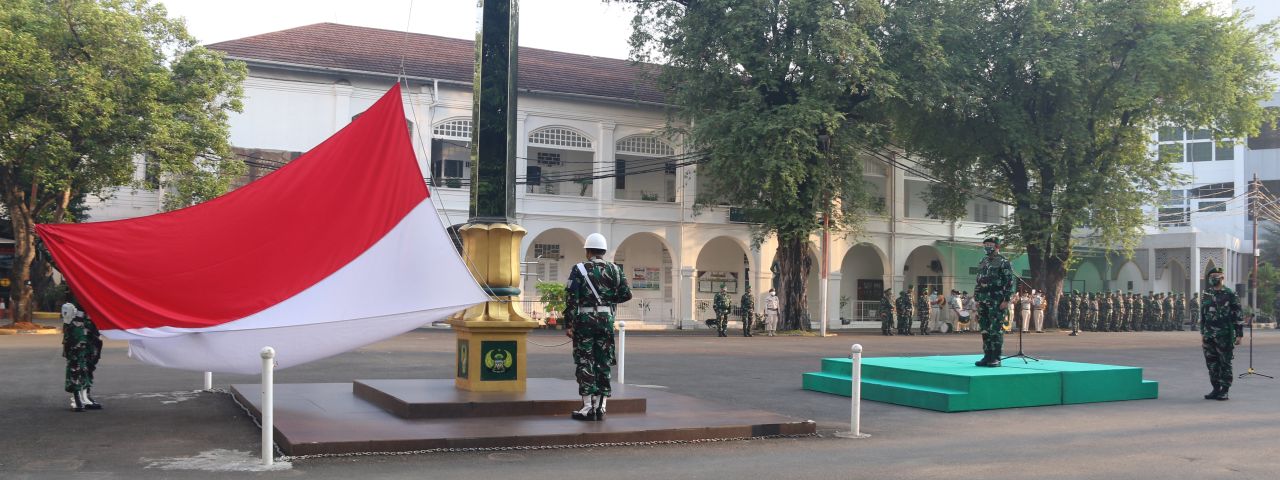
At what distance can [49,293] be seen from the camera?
33625 mm

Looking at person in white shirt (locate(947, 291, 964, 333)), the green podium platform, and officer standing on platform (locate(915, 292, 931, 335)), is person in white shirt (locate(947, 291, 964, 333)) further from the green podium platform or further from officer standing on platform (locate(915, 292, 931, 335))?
the green podium platform

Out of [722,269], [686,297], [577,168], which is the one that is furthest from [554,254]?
[722,269]

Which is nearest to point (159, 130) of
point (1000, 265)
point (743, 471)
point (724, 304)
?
point (724, 304)

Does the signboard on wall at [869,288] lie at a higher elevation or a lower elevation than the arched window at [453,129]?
lower

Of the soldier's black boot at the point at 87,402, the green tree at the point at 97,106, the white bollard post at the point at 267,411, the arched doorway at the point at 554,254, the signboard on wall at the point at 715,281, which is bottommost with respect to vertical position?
the soldier's black boot at the point at 87,402

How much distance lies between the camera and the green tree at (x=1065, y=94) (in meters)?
32.3

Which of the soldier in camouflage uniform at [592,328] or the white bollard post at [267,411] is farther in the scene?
the soldier in camouflage uniform at [592,328]

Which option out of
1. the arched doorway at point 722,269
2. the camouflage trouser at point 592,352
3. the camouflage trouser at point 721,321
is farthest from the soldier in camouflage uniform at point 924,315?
the camouflage trouser at point 592,352

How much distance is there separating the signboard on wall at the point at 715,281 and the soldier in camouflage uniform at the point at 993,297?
2706 cm

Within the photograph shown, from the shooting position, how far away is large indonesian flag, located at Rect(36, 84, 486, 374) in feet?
30.9

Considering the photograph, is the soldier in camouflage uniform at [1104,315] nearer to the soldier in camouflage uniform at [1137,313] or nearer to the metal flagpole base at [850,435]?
the soldier in camouflage uniform at [1137,313]

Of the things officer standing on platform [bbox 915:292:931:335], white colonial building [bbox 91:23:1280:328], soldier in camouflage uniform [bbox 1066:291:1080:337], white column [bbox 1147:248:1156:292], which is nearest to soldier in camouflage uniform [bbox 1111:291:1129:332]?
soldier in camouflage uniform [bbox 1066:291:1080:337]

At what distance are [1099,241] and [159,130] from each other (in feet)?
98.0

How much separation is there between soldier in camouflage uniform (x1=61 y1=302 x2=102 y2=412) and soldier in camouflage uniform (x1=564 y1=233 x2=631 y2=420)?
4.81m
